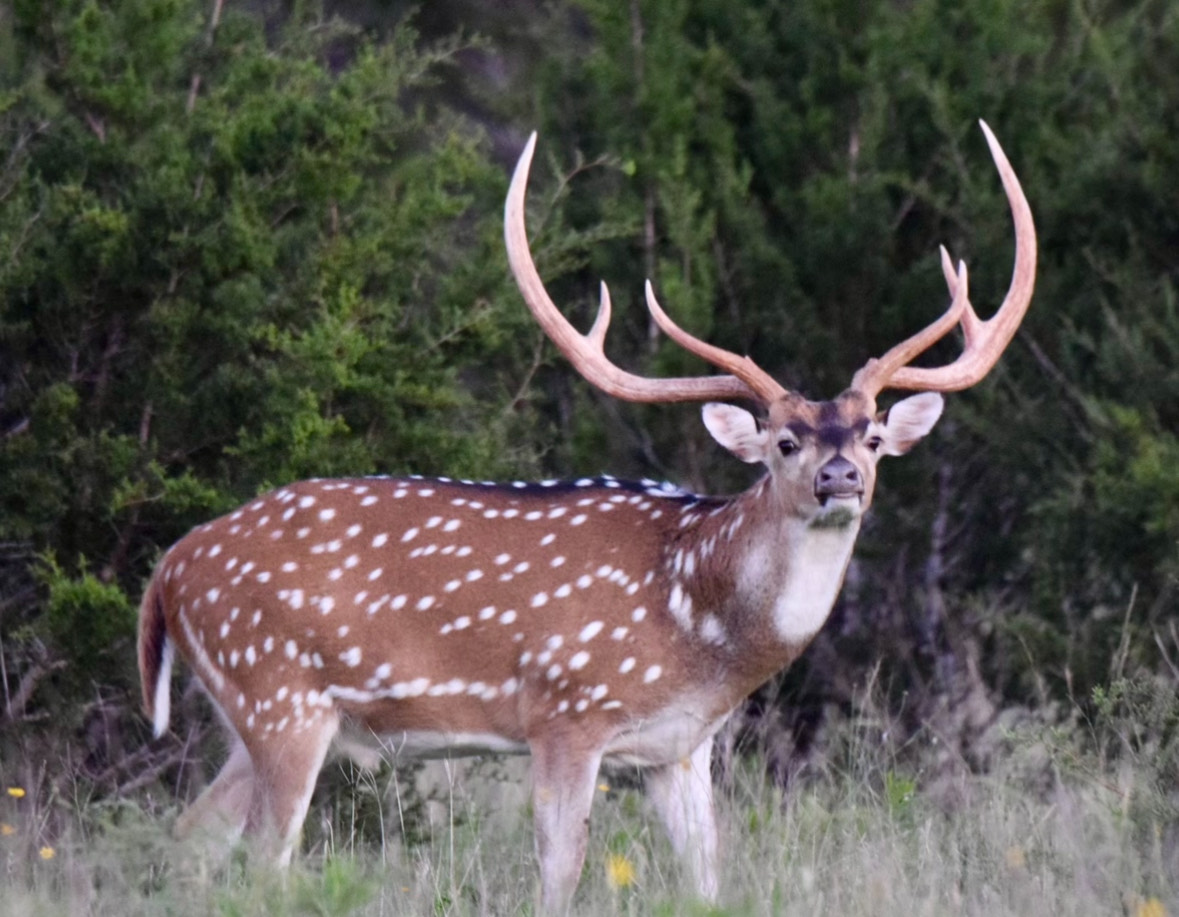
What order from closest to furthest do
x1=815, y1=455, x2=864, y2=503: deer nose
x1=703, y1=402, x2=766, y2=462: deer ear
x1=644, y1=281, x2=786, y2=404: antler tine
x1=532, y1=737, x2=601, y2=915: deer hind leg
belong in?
x1=815, y1=455, x2=864, y2=503: deer nose → x1=532, y1=737, x2=601, y2=915: deer hind leg → x1=644, y1=281, x2=786, y2=404: antler tine → x1=703, y1=402, x2=766, y2=462: deer ear

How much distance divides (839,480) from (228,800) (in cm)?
212

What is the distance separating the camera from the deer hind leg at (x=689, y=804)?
5.95 m

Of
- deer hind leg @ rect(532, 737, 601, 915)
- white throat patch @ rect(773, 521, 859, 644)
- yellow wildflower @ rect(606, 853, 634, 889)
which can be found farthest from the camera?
white throat patch @ rect(773, 521, 859, 644)

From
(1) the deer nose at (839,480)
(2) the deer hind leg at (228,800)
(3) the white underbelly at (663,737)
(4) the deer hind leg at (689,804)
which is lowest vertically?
(2) the deer hind leg at (228,800)

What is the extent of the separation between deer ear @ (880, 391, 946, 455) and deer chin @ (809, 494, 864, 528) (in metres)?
0.36

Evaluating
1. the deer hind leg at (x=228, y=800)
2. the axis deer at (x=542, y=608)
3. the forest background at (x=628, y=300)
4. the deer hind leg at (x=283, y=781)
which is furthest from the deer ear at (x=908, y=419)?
the deer hind leg at (x=228, y=800)

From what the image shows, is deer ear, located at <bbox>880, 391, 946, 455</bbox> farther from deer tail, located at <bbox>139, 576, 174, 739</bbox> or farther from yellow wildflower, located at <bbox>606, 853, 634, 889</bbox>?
deer tail, located at <bbox>139, 576, 174, 739</bbox>

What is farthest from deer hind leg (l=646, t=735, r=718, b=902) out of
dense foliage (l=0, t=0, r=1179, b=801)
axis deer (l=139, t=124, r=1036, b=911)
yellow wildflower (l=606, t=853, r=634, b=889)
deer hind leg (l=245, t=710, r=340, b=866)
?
dense foliage (l=0, t=0, r=1179, b=801)

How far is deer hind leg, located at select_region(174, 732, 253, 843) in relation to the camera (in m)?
6.09

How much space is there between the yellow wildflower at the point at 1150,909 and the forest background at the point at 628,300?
3.41ft

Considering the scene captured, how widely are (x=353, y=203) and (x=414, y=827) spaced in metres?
2.35

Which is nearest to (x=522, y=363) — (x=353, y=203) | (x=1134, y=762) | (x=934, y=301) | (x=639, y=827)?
(x=353, y=203)

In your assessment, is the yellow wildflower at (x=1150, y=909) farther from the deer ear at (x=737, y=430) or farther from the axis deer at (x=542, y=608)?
the deer ear at (x=737, y=430)

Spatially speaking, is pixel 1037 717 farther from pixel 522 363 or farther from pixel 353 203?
pixel 353 203
